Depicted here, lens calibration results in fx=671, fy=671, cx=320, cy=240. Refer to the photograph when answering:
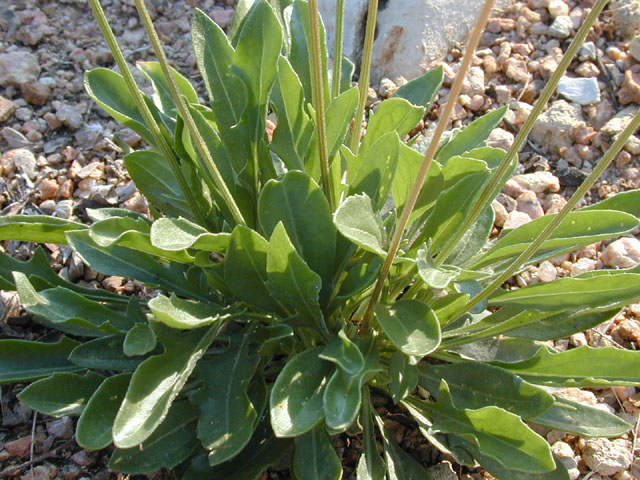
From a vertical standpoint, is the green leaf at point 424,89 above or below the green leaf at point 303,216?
above

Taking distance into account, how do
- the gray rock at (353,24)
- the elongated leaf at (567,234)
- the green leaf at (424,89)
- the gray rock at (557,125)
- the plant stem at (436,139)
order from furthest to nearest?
the gray rock at (353,24)
the gray rock at (557,125)
the green leaf at (424,89)
the elongated leaf at (567,234)
the plant stem at (436,139)

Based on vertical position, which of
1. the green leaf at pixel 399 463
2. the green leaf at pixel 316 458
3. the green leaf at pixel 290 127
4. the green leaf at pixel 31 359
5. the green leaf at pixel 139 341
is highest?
the green leaf at pixel 290 127

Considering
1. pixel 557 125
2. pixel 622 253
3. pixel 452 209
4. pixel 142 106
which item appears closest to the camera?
pixel 142 106

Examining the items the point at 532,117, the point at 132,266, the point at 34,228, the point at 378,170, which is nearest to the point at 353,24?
the point at 378,170

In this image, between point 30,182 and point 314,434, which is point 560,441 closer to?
point 314,434

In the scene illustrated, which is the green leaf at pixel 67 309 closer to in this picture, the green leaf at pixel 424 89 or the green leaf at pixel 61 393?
the green leaf at pixel 61 393

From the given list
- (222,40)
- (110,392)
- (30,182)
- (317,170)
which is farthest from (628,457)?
(30,182)

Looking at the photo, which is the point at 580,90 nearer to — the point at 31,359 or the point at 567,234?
the point at 567,234

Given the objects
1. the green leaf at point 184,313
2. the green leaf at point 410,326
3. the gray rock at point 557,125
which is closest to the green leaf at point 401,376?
the green leaf at point 410,326
